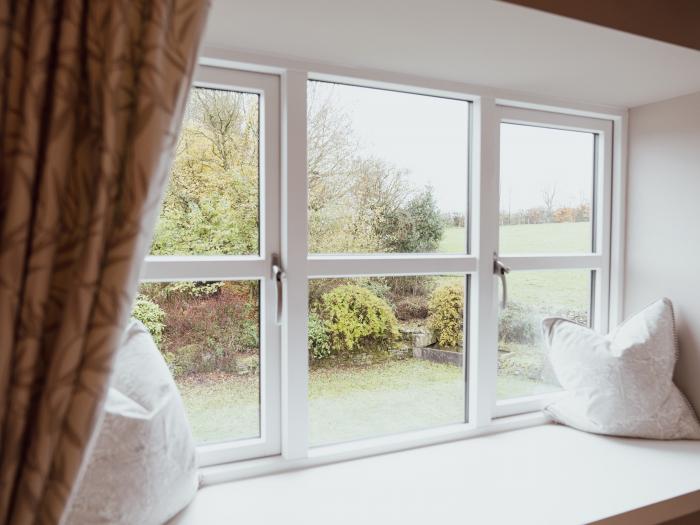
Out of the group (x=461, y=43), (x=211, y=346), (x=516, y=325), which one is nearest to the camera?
(x=461, y=43)

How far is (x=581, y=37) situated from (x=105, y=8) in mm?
1115

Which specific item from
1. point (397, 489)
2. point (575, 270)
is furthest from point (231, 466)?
point (575, 270)

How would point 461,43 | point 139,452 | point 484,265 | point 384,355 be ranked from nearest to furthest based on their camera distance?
point 139,452
point 461,43
point 384,355
point 484,265

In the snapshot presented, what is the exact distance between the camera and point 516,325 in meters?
1.89

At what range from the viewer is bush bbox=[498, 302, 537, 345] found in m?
1.87

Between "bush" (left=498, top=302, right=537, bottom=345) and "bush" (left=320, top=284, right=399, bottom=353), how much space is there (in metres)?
0.45

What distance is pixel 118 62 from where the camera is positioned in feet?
2.25

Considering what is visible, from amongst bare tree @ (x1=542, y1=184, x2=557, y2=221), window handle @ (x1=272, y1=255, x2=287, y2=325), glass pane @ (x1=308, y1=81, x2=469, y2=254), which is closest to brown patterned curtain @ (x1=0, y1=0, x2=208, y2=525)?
window handle @ (x1=272, y1=255, x2=287, y2=325)

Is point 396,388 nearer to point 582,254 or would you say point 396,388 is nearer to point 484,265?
point 484,265

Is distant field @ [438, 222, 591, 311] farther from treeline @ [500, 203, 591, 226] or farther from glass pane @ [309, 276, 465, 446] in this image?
glass pane @ [309, 276, 465, 446]

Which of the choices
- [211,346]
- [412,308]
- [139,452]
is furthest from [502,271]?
[139,452]

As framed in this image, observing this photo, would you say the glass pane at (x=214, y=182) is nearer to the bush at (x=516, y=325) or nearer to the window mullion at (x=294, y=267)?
the window mullion at (x=294, y=267)

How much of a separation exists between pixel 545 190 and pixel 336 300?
0.94 m

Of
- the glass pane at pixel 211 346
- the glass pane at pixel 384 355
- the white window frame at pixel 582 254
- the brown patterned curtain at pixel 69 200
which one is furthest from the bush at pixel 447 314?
the brown patterned curtain at pixel 69 200
